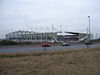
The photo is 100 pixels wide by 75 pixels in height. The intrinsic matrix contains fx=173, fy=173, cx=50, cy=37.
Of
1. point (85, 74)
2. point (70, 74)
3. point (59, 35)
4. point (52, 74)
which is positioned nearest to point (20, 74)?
point (52, 74)

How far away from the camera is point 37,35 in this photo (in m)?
117

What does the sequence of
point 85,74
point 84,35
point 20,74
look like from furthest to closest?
point 84,35
point 20,74
point 85,74

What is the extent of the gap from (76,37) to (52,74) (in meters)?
107

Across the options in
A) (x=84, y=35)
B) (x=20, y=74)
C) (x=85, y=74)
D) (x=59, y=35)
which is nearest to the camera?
(x=85, y=74)

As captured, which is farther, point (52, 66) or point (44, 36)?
point (44, 36)

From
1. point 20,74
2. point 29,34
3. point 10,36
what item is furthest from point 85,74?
point 10,36

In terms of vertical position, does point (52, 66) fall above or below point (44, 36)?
above

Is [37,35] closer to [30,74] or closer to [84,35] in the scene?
[84,35]

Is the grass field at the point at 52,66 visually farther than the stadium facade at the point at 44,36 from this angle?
No

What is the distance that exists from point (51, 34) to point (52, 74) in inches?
4083

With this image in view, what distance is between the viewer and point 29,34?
118m

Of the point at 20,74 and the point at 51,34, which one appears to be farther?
the point at 51,34

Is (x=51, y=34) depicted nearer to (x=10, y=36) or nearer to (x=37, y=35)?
(x=37, y=35)

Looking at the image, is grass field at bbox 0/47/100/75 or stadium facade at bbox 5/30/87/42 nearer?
grass field at bbox 0/47/100/75
